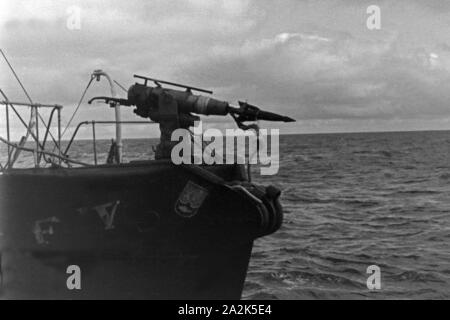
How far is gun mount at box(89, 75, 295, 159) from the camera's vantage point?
6.44 metres

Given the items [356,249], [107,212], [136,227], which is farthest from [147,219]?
[356,249]

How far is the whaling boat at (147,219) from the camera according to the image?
6695 millimetres

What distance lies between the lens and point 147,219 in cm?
680

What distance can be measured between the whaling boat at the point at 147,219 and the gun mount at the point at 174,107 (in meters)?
0.01

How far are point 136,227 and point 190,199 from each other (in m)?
0.78

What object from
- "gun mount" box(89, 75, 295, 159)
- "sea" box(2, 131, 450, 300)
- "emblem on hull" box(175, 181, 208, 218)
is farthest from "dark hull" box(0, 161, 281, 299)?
"sea" box(2, 131, 450, 300)

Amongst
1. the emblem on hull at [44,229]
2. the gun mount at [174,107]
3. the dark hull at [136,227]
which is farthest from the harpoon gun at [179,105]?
the emblem on hull at [44,229]

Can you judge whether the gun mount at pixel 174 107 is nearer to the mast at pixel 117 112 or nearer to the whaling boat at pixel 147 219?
the whaling boat at pixel 147 219

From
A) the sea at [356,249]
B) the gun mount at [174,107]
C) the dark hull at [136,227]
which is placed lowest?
the sea at [356,249]

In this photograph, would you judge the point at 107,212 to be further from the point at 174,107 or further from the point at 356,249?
the point at 356,249

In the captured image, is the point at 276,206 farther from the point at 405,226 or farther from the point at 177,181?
the point at 405,226
